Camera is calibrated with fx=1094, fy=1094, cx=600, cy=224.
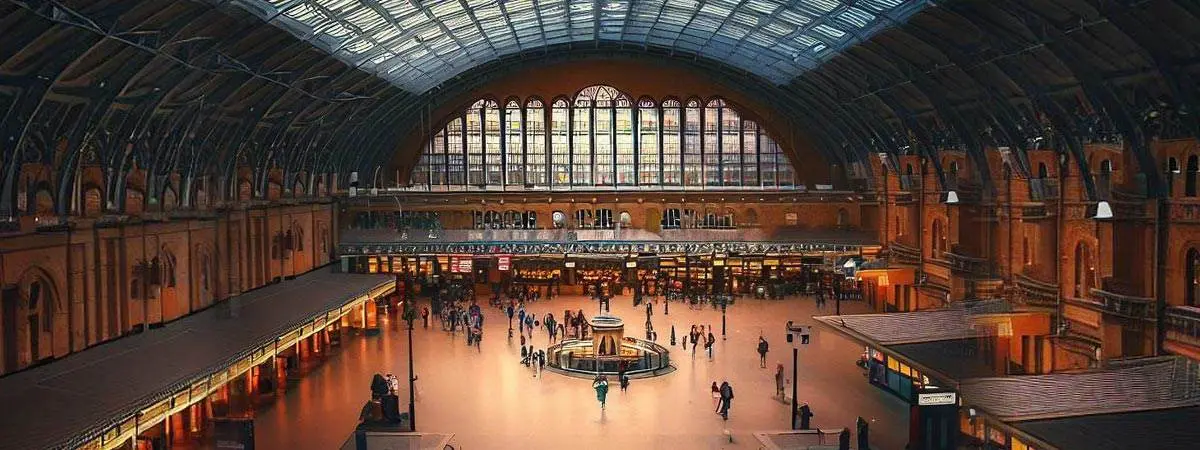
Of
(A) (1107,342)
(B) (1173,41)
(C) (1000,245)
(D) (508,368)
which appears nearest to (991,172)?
(C) (1000,245)

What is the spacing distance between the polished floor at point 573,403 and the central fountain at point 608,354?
86 centimetres

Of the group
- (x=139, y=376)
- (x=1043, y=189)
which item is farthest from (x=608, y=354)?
(x=139, y=376)

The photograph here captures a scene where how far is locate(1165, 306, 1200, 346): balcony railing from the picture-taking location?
27750 mm

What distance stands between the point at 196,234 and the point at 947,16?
1096 inches

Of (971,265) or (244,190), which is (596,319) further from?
(244,190)

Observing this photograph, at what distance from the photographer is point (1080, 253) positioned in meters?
35.3

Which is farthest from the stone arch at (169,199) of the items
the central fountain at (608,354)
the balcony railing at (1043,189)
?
the balcony railing at (1043,189)

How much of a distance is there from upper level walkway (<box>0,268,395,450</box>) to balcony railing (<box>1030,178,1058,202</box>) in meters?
25.8

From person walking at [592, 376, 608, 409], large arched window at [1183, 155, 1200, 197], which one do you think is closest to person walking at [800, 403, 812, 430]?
person walking at [592, 376, 608, 409]

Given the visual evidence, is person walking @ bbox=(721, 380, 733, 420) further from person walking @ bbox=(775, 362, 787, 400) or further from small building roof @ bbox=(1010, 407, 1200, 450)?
small building roof @ bbox=(1010, 407, 1200, 450)

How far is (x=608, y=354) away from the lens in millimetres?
41969

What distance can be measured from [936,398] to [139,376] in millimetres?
20321

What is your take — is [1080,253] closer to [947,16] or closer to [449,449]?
[947,16]

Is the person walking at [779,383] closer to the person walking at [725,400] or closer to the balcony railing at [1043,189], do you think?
the person walking at [725,400]
